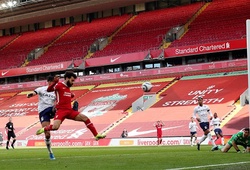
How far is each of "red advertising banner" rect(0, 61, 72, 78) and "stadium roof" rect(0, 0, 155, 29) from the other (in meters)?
6.61

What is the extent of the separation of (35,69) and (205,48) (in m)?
21.1

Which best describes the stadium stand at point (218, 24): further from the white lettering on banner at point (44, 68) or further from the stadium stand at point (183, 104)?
the white lettering on banner at point (44, 68)

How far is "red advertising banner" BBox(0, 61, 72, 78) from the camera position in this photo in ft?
177

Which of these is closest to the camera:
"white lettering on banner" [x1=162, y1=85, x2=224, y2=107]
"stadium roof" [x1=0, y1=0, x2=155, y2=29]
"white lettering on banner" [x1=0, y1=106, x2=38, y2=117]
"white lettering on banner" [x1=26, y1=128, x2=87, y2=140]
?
"white lettering on banner" [x1=162, y1=85, x2=224, y2=107]

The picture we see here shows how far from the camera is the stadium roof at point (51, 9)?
180 ft

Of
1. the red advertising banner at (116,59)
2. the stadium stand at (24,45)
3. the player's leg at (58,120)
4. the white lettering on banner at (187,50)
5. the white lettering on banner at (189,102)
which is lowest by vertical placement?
the white lettering on banner at (189,102)

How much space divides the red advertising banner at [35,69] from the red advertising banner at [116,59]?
2.89 m

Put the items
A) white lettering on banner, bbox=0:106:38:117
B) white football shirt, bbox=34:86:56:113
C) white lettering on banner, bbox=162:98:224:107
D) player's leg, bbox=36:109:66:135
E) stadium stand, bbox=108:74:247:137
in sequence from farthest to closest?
white lettering on banner, bbox=0:106:38:117 → white lettering on banner, bbox=162:98:224:107 → stadium stand, bbox=108:74:247:137 → white football shirt, bbox=34:86:56:113 → player's leg, bbox=36:109:66:135

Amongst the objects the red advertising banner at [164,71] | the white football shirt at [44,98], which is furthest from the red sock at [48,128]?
the red advertising banner at [164,71]

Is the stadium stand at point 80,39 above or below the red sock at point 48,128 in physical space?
above

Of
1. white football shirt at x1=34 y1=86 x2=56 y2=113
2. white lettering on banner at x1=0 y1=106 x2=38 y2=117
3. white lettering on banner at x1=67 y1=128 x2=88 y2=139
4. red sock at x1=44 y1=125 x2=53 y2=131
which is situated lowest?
white lettering on banner at x1=67 y1=128 x2=88 y2=139

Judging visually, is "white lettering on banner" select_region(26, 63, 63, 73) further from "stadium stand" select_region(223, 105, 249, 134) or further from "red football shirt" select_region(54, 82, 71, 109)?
"red football shirt" select_region(54, 82, 71, 109)

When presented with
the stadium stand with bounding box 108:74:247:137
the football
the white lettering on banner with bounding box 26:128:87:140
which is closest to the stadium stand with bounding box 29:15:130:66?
the football

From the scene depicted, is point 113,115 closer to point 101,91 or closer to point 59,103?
point 101,91
